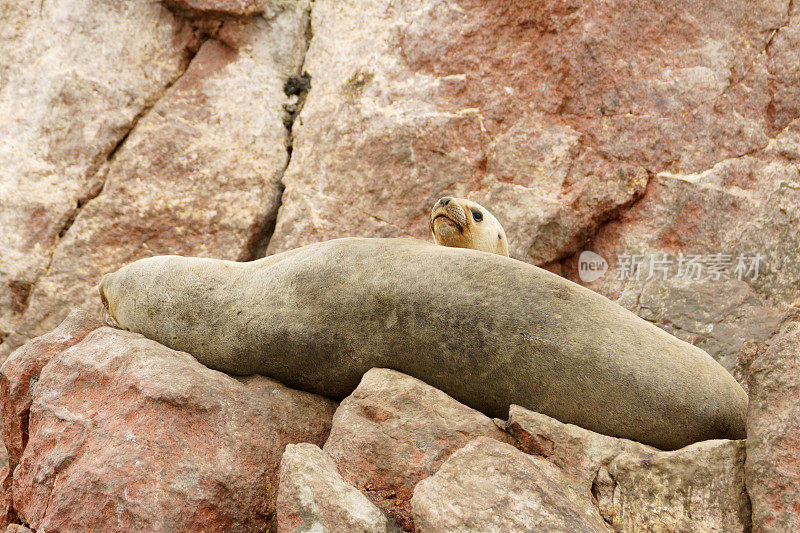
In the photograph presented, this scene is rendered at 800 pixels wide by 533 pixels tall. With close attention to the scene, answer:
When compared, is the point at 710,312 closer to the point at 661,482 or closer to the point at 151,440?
the point at 661,482

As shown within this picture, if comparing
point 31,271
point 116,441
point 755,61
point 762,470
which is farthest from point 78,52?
point 762,470

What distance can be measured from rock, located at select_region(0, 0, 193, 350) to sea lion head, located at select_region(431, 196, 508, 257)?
2683mm

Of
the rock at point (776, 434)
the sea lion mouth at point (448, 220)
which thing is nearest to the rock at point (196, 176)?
the sea lion mouth at point (448, 220)

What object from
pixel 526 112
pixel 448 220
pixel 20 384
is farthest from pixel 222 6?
pixel 20 384

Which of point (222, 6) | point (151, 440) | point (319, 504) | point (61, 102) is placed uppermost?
point (222, 6)

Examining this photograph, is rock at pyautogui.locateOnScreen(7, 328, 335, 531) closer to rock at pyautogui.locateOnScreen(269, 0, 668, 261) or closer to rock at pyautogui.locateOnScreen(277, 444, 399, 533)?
rock at pyautogui.locateOnScreen(277, 444, 399, 533)

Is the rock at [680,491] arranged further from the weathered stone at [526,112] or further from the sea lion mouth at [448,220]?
the weathered stone at [526,112]

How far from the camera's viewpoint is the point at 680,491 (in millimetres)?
1991

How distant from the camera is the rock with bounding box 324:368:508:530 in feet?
7.19

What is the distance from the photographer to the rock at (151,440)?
86.7 inches

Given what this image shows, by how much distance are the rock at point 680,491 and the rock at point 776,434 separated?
0.08 meters

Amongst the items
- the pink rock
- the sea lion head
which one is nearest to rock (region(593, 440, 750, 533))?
the sea lion head

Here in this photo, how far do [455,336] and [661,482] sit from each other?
0.84 meters

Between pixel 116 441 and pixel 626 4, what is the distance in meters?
3.76
